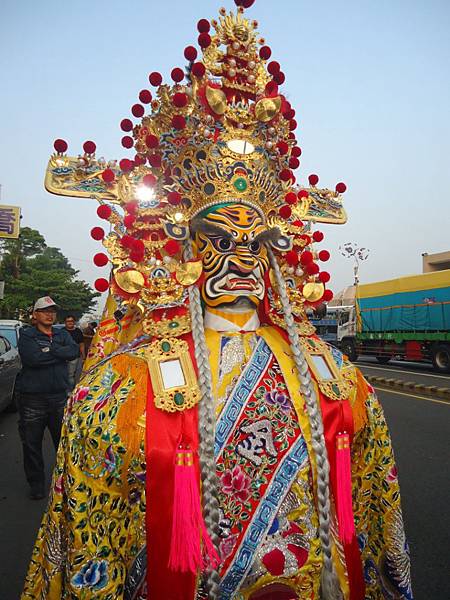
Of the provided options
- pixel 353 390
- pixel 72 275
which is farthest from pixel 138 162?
pixel 72 275

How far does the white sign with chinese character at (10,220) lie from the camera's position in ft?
59.1

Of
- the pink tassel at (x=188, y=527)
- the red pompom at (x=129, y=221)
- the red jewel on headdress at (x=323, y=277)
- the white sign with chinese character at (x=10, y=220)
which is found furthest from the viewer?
the white sign with chinese character at (x=10, y=220)

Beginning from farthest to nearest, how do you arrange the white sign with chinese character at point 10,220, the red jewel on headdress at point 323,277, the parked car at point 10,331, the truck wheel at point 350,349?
the truck wheel at point 350,349 < the white sign with chinese character at point 10,220 < the parked car at point 10,331 < the red jewel on headdress at point 323,277

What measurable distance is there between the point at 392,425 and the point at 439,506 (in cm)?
284

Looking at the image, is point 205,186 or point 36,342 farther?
point 36,342

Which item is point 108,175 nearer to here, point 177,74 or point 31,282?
point 177,74

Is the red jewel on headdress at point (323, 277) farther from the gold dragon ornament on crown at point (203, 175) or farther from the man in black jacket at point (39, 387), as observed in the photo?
the man in black jacket at point (39, 387)

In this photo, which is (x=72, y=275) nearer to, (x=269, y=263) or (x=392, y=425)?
(x=392, y=425)

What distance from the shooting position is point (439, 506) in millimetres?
3742

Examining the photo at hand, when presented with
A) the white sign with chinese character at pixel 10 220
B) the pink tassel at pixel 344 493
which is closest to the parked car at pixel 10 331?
the pink tassel at pixel 344 493

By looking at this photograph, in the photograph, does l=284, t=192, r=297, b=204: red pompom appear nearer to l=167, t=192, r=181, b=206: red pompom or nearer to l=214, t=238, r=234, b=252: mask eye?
l=214, t=238, r=234, b=252: mask eye

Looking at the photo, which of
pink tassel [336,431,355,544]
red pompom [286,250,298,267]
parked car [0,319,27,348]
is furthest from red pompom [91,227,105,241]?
parked car [0,319,27,348]

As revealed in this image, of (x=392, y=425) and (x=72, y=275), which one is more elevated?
(x=72, y=275)

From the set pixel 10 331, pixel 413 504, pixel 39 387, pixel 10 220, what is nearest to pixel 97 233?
pixel 39 387
